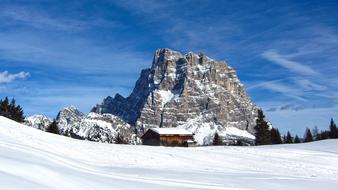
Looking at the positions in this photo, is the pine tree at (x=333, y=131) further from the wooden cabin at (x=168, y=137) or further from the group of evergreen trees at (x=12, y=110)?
the group of evergreen trees at (x=12, y=110)

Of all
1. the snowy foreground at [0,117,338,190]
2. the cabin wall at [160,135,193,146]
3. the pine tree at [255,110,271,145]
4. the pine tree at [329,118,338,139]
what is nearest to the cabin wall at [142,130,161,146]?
the cabin wall at [160,135,193,146]

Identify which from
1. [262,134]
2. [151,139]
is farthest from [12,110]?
[262,134]

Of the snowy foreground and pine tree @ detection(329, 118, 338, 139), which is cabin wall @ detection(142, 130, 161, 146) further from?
pine tree @ detection(329, 118, 338, 139)

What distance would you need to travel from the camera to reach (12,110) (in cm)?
8469

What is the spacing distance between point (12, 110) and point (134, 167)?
230 ft

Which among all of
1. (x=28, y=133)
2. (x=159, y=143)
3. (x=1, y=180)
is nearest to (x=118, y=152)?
(x=28, y=133)

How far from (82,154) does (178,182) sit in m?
12.9

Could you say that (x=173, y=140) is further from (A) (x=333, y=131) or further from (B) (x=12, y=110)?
(A) (x=333, y=131)

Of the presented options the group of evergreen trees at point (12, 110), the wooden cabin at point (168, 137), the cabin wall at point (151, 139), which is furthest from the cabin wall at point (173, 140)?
the group of evergreen trees at point (12, 110)

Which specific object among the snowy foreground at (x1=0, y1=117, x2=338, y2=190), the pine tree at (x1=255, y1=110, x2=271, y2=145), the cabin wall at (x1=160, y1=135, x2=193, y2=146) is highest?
the pine tree at (x1=255, y1=110, x2=271, y2=145)

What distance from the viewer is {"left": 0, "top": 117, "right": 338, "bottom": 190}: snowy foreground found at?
10.7 meters

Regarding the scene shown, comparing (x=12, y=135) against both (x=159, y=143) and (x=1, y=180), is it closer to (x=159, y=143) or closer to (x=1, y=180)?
(x=1, y=180)

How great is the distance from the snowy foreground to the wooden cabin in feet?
115

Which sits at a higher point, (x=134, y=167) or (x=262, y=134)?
(x=262, y=134)
